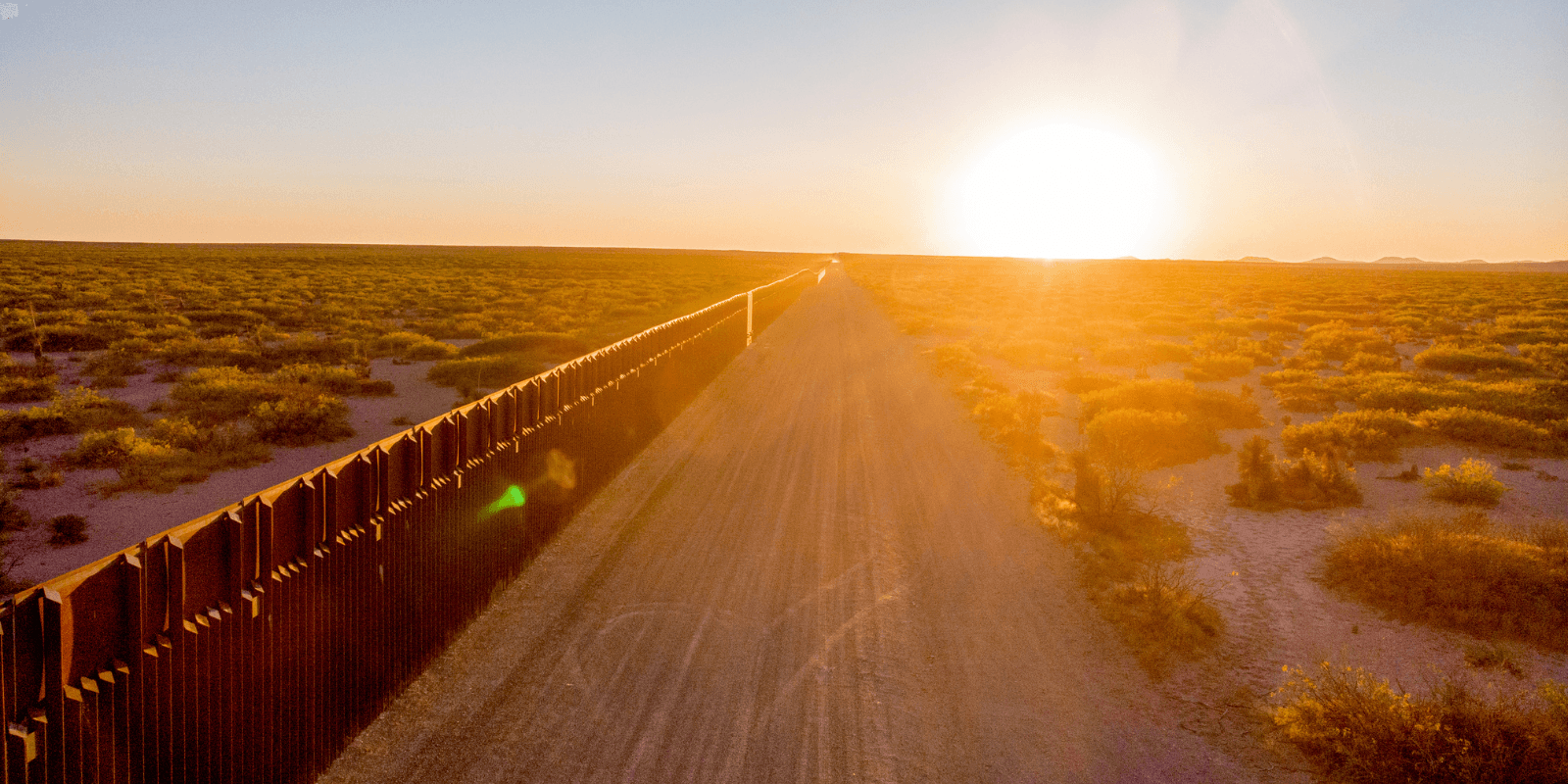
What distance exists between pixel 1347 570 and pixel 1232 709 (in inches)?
126

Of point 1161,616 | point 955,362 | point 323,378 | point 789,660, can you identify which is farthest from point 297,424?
point 955,362

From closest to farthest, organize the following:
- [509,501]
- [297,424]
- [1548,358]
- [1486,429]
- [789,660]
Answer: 1. [789,660]
2. [509,501]
3. [297,424]
4. [1486,429]
5. [1548,358]

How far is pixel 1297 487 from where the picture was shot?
10.6 metres

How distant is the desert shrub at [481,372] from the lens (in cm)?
1892

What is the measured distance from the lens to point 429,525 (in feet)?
19.1

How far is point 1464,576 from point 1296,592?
1.24 metres

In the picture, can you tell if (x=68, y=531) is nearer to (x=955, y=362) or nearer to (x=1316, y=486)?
(x=1316, y=486)

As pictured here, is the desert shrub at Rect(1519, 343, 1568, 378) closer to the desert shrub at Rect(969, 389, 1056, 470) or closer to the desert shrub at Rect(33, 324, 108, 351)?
the desert shrub at Rect(969, 389, 1056, 470)

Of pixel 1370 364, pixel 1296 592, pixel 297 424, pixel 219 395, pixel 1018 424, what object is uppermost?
pixel 1370 364

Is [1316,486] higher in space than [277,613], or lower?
lower

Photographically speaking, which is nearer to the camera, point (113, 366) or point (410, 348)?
point (113, 366)

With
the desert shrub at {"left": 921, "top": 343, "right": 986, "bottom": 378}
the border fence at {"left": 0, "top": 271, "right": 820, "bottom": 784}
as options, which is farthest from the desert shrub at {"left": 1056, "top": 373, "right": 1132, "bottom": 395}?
the border fence at {"left": 0, "top": 271, "right": 820, "bottom": 784}

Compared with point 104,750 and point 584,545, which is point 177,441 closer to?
point 584,545

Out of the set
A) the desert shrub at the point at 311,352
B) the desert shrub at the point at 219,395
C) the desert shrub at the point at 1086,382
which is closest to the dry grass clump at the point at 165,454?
the desert shrub at the point at 219,395
